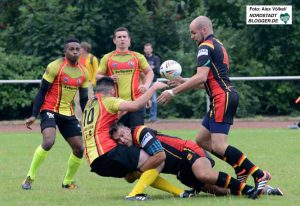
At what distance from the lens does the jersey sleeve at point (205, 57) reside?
10344 mm

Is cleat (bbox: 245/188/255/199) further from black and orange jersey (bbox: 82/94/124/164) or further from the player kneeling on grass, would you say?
black and orange jersey (bbox: 82/94/124/164)

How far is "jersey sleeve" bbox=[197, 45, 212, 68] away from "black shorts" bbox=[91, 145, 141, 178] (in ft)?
4.11

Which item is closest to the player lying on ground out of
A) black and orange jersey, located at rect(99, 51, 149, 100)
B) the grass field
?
the grass field

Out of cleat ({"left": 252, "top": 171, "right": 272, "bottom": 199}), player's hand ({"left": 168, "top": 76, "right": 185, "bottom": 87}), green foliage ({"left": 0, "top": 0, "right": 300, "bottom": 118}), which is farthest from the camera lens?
green foliage ({"left": 0, "top": 0, "right": 300, "bottom": 118})

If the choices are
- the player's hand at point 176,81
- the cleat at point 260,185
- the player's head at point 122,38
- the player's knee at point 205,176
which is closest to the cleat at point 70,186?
the player's hand at point 176,81

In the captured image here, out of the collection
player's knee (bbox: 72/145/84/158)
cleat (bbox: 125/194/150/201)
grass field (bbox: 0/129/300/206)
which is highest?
player's knee (bbox: 72/145/84/158)

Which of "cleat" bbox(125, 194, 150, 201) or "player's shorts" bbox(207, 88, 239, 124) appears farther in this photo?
"player's shorts" bbox(207, 88, 239, 124)

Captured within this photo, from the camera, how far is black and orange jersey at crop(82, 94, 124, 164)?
10.2 metres

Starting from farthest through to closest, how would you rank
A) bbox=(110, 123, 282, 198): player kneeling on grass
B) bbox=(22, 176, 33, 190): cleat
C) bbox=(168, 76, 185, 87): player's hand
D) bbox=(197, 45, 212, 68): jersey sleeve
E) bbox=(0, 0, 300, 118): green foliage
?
1. bbox=(0, 0, 300, 118): green foliage
2. bbox=(22, 176, 33, 190): cleat
3. bbox=(168, 76, 185, 87): player's hand
4. bbox=(197, 45, 212, 68): jersey sleeve
5. bbox=(110, 123, 282, 198): player kneeling on grass

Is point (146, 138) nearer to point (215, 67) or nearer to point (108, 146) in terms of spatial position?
point (108, 146)

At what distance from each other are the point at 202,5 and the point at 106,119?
17.0 m

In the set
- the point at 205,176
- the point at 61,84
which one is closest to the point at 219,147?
the point at 205,176

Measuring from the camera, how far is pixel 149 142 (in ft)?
33.2

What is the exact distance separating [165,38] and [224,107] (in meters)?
16.5
